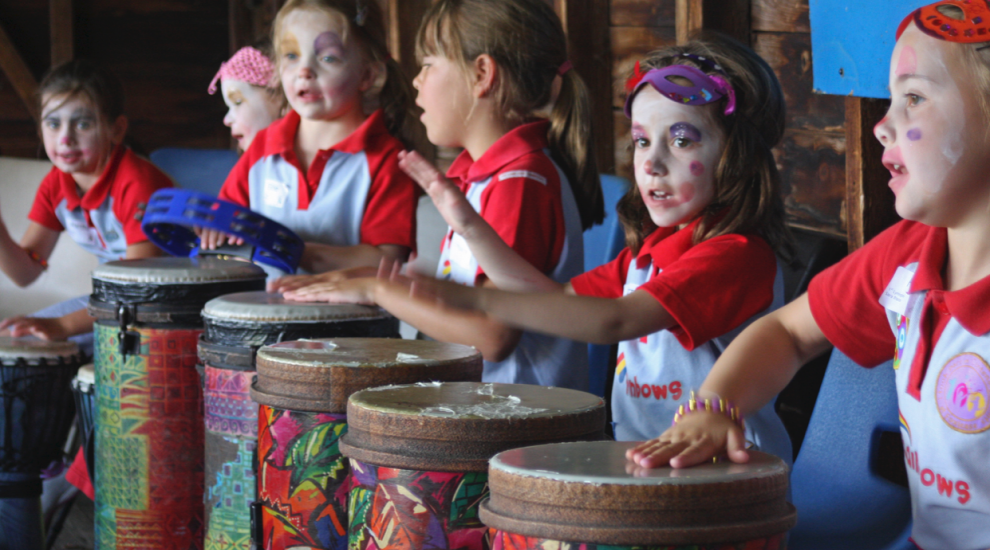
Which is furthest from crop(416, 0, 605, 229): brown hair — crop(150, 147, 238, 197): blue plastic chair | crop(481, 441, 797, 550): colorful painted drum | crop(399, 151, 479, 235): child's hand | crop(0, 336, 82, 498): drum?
crop(150, 147, 238, 197): blue plastic chair

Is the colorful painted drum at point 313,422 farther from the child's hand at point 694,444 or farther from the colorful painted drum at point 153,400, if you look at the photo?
the colorful painted drum at point 153,400

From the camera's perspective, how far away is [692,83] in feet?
5.53

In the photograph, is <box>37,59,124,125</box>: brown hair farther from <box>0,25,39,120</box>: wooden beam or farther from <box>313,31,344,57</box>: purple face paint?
<box>0,25,39,120</box>: wooden beam

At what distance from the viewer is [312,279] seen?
78.6 inches

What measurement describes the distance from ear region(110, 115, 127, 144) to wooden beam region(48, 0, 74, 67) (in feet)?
8.35

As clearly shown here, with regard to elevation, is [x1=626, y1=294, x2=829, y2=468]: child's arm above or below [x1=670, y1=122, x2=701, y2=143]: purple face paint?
below

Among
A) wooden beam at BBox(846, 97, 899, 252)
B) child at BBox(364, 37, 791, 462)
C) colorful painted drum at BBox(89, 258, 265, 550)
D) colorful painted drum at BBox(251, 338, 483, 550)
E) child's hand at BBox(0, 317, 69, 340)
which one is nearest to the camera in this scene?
colorful painted drum at BBox(251, 338, 483, 550)

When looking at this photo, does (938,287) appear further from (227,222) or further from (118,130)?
(118,130)

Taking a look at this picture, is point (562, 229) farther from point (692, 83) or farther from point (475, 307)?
point (475, 307)

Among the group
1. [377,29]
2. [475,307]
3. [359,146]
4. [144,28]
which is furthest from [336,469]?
[144,28]

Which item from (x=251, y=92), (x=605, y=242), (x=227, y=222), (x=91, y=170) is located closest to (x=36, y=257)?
(x=91, y=170)

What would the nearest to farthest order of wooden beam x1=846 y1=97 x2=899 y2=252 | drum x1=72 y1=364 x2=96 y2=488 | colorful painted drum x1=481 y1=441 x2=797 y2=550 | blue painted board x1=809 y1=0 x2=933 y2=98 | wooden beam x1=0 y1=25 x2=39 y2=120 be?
colorful painted drum x1=481 y1=441 x2=797 y2=550 < blue painted board x1=809 y1=0 x2=933 y2=98 < wooden beam x1=846 y1=97 x2=899 y2=252 < drum x1=72 y1=364 x2=96 y2=488 < wooden beam x1=0 y1=25 x2=39 y2=120

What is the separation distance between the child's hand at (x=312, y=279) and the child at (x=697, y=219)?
346 mm

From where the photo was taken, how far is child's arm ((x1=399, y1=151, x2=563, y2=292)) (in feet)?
5.52
